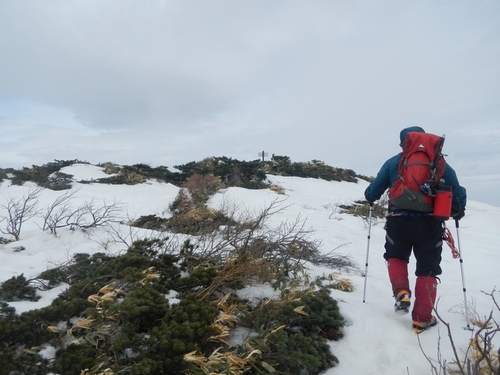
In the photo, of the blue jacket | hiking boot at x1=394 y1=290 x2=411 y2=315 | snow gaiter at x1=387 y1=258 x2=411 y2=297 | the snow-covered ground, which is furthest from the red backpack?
the snow-covered ground

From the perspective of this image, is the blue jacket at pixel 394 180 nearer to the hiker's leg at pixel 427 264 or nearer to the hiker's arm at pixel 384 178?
the hiker's arm at pixel 384 178

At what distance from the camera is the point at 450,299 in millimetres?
4066

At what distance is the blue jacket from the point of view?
127 inches

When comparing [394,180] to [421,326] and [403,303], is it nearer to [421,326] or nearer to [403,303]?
[403,303]

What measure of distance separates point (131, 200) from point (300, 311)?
8750mm

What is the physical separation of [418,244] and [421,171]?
0.68 metres

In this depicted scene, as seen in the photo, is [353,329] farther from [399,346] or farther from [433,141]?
[433,141]

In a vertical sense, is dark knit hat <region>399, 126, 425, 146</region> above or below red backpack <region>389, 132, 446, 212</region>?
above

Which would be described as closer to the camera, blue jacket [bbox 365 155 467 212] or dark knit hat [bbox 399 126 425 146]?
blue jacket [bbox 365 155 467 212]

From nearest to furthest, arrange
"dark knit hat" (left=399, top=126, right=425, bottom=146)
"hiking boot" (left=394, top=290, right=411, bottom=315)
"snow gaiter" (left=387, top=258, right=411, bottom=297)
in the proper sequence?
"hiking boot" (left=394, top=290, right=411, bottom=315) < "snow gaiter" (left=387, top=258, right=411, bottom=297) < "dark knit hat" (left=399, top=126, right=425, bottom=146)

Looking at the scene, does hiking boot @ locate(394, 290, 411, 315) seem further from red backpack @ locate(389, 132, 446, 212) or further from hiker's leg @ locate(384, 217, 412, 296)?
red backpack @ locate(389, 132, 446, 212)

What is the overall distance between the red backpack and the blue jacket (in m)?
0.15

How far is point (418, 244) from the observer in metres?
3.25

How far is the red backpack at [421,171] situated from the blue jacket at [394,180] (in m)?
0.15
